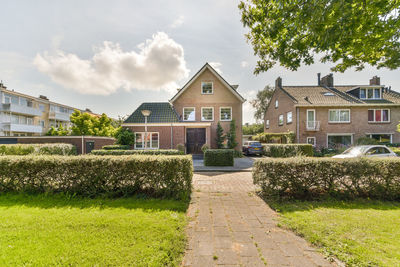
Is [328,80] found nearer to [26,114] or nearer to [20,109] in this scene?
[20,109]

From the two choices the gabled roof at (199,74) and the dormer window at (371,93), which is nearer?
the gabled roof at (199,74)

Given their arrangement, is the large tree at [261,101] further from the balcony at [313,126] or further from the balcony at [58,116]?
the balcony at [58,116]

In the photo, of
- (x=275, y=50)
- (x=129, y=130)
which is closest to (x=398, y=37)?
(x=275, y=50)

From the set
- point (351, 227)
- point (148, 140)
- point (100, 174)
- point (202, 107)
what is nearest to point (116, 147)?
point (148, 140)

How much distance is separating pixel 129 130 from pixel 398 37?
18526mm

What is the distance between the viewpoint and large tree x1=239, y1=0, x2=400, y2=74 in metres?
4.77

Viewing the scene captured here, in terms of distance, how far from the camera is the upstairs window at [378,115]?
20531 millimetres

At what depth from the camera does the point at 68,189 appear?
5.35 meters

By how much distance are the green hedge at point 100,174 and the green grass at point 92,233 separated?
54 centimetres

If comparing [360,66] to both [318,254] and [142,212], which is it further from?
[142,212]

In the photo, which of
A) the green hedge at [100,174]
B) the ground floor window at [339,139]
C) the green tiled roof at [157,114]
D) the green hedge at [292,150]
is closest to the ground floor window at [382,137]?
the ground floor window at [339,139]

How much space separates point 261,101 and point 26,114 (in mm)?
46766

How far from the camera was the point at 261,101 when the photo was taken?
124 ft

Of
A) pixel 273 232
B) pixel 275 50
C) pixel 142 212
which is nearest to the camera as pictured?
pixel 273 232
